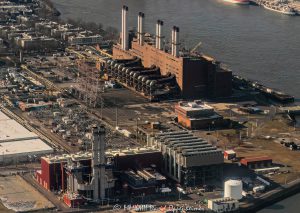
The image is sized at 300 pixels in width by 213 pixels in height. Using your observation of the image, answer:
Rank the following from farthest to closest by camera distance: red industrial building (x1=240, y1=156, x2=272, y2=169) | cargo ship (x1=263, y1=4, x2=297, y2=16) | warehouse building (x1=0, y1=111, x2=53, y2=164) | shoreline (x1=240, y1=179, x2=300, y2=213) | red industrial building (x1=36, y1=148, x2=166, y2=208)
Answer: cargo ship (x1=263, y1=4, x2=297, y2=16), warehouse building (x1=0, y1=111, x2=53, y2=164), red industrial building (x1=240, y1=156, x2=272, y2=169), red industrial building (x1=36, y1=148, x2=166, y2=208), shoreline (x1=240, y1=179, x2=300, y2=213)

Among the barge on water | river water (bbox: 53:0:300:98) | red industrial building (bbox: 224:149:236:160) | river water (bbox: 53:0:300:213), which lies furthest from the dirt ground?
river water (bbox: 53:0:300:213)

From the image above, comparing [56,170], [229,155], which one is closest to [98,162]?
[56,170]

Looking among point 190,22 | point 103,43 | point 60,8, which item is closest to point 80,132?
point 103,43

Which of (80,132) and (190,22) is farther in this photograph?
(190,22)

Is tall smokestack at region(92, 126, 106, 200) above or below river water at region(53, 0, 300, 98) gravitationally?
above

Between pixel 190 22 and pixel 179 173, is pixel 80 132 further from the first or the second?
pixel 190 22

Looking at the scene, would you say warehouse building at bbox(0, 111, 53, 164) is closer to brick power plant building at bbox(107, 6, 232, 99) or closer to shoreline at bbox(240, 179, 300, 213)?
brick power plant building at bbox(107, 6, 232, 99)

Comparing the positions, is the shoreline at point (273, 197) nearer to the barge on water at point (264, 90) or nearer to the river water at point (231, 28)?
the barge on water at point (264, 90)
